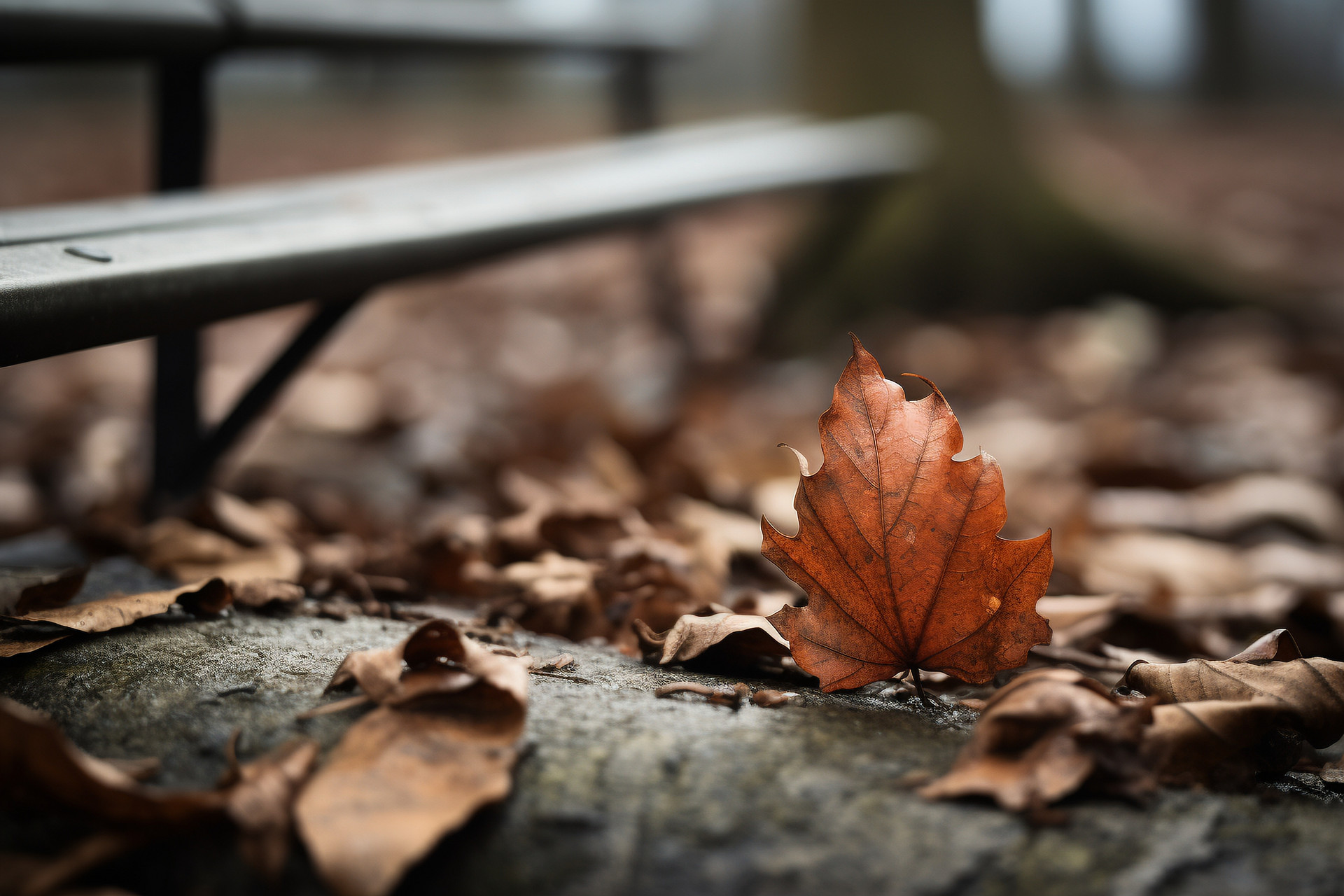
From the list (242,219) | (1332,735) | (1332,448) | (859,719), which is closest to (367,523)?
(242,219)

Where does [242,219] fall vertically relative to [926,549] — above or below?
above

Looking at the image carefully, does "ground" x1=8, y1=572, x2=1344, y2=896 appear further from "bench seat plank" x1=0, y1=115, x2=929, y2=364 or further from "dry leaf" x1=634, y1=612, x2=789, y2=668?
"bench seat plank" x1=0, y1=115, x2=929, y2=364

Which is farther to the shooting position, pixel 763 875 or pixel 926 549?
pixel 926 549

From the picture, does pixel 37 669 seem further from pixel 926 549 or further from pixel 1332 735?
pixel 1332 735

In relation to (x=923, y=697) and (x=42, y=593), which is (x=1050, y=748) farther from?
(x=42, y=593)

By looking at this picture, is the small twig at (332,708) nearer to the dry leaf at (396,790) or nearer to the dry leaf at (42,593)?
the dry leaf at (396,790)

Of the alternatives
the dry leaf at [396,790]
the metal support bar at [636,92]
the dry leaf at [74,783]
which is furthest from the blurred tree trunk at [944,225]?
the dry leaf at [74,783]

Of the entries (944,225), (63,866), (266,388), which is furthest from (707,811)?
(944,225)
